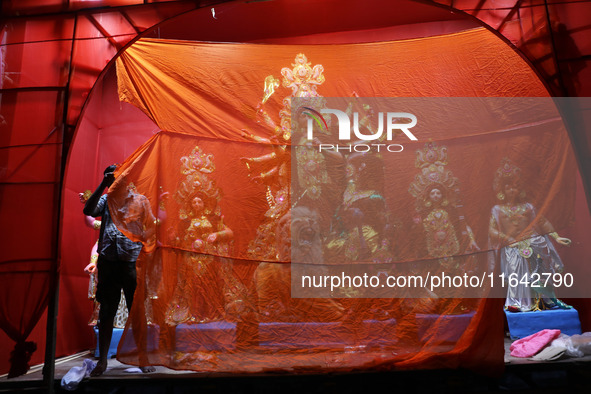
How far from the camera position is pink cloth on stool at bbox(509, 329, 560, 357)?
310cm

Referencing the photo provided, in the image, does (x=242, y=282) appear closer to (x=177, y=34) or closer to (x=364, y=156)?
(x=364, y=156)

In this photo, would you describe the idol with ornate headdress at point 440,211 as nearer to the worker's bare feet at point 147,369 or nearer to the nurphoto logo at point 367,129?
the nurphoto logo at point 367,129

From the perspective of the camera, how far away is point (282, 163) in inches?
135

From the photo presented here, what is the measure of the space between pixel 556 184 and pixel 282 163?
186 cm

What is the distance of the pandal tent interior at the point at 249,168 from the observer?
272 centimetres

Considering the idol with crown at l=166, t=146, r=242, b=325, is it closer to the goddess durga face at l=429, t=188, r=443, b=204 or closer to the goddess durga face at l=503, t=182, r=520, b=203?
the goddess durga face at l=429, t=188, r=443, b=204

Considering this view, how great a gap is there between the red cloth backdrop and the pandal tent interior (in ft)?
0.03

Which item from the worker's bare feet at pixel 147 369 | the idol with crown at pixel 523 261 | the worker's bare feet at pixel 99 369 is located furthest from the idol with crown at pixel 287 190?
the idol with crown at pixel 523 261

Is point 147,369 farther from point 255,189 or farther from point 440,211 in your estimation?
point 440,211

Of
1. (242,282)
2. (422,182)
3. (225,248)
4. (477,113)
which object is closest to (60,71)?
(225,248)

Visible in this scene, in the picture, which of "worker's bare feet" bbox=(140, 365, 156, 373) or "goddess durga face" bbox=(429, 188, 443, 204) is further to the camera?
"goddess durga face" bbox=(429, 188, 443, 204)

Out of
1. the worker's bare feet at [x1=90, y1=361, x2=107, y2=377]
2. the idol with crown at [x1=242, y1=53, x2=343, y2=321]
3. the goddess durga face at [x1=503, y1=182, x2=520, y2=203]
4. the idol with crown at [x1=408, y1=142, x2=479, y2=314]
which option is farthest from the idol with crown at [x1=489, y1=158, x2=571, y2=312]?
the worker's bare feet at [x1=90, y1=361, x2=107, y2=377]

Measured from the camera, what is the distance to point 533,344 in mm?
3141

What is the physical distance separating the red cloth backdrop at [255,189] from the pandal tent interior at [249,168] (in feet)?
0.03
